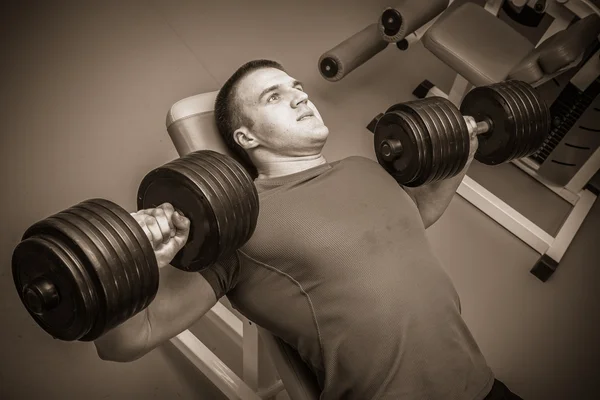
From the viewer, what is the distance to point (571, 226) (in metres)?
2.68

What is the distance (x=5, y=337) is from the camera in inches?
87.7

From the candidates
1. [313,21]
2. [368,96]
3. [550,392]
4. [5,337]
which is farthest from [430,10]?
[5,337]

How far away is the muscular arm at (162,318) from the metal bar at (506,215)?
1524 mm

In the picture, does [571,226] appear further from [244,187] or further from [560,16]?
[244,187]

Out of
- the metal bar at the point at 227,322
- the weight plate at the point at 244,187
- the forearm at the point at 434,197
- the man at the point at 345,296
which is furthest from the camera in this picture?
the metal bar at the point at 227,322

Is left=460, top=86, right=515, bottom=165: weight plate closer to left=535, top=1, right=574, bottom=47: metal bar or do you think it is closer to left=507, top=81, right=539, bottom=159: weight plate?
left=507, top=81, right=539, bottom=159: weight plate

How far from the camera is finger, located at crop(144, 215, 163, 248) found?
1311 mm

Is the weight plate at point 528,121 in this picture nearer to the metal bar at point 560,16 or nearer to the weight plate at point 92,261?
the metal bar at point 560,16

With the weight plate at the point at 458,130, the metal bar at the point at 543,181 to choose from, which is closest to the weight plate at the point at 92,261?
the weight plate at the point at 458,130

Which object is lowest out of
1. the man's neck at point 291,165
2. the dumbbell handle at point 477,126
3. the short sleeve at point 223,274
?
the short sleeve at point 223,274

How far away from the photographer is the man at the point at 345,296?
1536 mm

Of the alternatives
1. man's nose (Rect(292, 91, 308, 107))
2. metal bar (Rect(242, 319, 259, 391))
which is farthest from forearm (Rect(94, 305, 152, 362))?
man's nose (Rect(292, 91, 308, 107))

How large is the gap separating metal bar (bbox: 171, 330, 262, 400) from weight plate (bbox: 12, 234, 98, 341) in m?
0.92

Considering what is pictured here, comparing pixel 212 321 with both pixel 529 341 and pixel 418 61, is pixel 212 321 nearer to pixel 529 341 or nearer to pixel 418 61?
pixel 529 341
